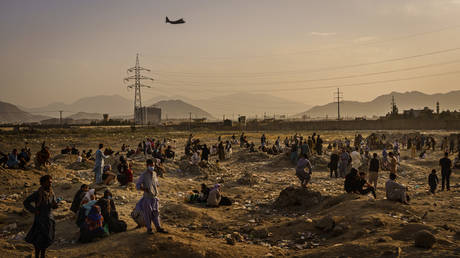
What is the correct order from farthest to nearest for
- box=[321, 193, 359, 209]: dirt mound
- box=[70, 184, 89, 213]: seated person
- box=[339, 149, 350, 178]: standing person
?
box=[339, 149, 350, 178]: standing person, box=[321, 193, 359, 209]: dirt mound, box=[70, 184, 89, 213]: seated person

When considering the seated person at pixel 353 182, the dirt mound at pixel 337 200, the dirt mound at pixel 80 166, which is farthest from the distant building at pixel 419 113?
the dirt mound at pixel 337 200

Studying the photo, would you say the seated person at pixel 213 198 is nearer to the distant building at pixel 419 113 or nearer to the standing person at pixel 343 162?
the standing person at pixel 343 162

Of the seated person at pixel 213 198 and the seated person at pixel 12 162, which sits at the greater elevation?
the seated person at pixel 12 162

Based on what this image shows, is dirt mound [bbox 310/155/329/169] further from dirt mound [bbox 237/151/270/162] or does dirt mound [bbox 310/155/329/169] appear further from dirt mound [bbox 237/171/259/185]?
dirt mound [bbox 237/171/259/185]

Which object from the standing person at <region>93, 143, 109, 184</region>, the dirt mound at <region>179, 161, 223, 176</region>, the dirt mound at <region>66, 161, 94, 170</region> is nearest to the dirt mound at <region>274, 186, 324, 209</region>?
A: the standing person at <region>93, 143, 109, 184</region>

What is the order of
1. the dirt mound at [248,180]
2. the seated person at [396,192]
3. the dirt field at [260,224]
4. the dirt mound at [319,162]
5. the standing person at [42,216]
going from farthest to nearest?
the dirt mound at [319,162] → the dirt mound at [248,180] → the seated person at [396,192] → the dirt field at [260,224] → the standing person at [42,216]

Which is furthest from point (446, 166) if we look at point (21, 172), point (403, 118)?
point (403, 118)
